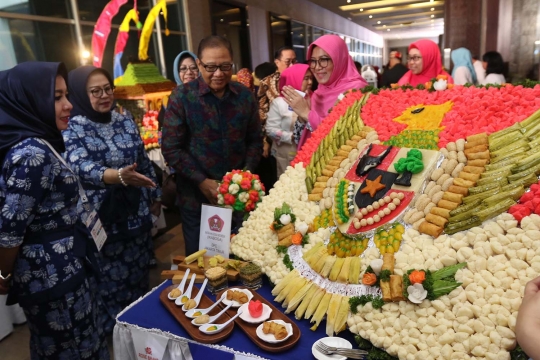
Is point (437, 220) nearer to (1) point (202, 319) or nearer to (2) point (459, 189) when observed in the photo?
(2) point (459, 189)

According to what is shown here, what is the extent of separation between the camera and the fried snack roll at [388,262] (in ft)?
4.17

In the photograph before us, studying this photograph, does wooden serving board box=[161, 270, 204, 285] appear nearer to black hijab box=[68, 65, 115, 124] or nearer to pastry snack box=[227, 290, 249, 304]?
pastry snack box=[227, 290, 249, 304]

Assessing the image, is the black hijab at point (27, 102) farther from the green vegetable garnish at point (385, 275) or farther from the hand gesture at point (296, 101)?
the green vegetable garnish at point (385, 275)

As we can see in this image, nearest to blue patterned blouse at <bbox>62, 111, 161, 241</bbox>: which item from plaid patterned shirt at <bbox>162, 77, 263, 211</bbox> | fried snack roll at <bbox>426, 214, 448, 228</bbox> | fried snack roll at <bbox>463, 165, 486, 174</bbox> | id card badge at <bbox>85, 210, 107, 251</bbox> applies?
plaid patterned shirt at <bbox>162, 77, 263, 211</bbox>

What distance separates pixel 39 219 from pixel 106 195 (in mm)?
791

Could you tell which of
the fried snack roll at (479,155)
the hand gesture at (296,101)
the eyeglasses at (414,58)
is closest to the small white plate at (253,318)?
the fried snack roll at (479,155)

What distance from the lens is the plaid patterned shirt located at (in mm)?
2301

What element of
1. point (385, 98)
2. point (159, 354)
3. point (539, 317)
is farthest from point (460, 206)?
point (159, 354)

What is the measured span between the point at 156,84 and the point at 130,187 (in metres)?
2.91

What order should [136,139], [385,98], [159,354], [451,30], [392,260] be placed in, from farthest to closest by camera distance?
[451,30] → [136,139] → [385,98] → [159,354] → [392,260]

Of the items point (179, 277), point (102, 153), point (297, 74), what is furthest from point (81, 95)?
point (297, 74)

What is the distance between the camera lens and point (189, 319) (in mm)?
1432

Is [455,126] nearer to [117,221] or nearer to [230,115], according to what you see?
[230,115]

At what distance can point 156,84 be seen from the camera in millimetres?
4980
